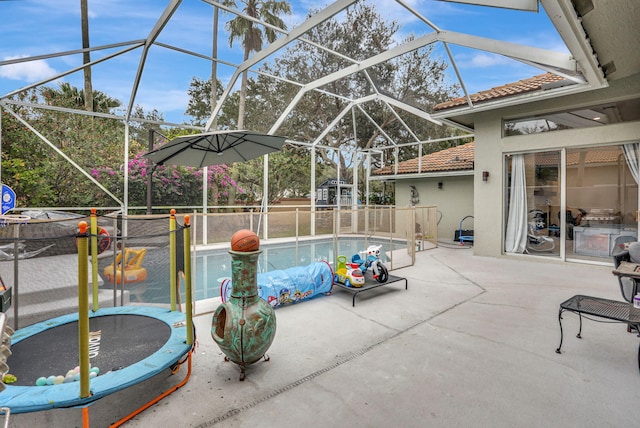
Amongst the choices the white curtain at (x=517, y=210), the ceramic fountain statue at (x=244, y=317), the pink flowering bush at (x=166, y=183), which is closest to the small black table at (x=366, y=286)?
the ceramic fountain statue at (x=244, y=317)

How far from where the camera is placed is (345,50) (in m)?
8.32

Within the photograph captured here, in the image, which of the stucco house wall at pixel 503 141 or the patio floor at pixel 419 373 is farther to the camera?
the stucco house wall at pixel 503 141

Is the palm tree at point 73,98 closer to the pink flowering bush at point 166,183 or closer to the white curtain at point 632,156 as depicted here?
the pink flowering bush at point 166,183

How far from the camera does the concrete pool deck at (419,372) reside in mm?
2221

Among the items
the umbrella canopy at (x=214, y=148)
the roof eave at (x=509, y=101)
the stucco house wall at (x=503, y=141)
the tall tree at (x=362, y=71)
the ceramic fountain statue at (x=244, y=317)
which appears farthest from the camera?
the tall tree at (x=362, y=71)

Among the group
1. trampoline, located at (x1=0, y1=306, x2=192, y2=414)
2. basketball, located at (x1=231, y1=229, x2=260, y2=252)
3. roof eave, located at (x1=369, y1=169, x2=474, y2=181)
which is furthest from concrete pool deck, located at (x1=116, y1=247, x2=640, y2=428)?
roof eave, located at (x1=369, y1=169, x2=474, y2=181)

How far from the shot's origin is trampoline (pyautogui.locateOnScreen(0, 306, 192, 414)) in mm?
1890

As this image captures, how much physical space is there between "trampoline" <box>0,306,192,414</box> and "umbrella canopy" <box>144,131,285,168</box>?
9.11 feet

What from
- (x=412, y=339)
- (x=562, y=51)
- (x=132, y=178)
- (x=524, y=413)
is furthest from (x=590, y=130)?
(x=132, y=178)

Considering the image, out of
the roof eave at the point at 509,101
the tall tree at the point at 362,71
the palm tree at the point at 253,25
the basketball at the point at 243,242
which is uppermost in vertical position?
the palm tree at the point at 253,25

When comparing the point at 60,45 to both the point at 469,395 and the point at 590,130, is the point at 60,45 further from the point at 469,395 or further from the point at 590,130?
the point at 590,130

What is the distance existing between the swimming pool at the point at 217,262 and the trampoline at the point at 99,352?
0.27 meters

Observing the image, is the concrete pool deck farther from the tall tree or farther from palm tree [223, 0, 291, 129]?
palm tree [223, 0, 291, 129]

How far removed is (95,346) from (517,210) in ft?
29.3
